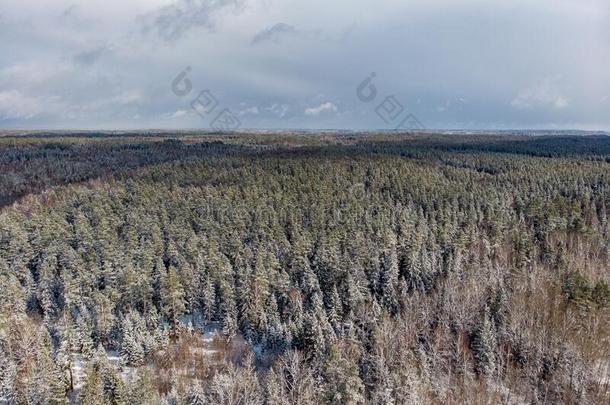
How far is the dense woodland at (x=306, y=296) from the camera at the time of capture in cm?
4497

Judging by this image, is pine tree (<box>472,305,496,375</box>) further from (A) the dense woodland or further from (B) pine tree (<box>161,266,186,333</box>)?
(B) pine tree (<box>161,266,186,333</box>)

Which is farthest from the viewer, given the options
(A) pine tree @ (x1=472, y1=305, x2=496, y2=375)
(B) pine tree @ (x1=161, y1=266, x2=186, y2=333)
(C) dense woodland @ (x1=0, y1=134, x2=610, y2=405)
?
(B) pine tree @ (x1=161, y1=266, x2=186, y2=333)

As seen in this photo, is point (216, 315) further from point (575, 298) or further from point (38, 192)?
point (38, 192)

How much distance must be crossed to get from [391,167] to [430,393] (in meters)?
103

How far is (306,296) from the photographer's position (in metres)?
65.9

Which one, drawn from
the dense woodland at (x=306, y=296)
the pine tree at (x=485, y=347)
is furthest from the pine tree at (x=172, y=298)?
the pine tree at (x=485, y=347)

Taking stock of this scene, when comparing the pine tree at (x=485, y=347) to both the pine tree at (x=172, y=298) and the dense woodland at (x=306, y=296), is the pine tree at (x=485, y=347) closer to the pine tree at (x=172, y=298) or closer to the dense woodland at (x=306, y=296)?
the dense woodland at (x=306, y=296)

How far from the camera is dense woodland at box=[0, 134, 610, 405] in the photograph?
148 ft

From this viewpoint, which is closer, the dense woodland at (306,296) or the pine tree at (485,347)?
the dense woodland at (306,296)

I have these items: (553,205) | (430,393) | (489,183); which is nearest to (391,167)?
(489,183)

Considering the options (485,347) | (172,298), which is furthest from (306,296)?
(485,347)

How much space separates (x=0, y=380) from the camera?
4606 centimetres

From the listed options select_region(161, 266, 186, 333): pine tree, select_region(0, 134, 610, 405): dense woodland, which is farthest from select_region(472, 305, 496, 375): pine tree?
select_region(161, 266, 186, 333): pine tree

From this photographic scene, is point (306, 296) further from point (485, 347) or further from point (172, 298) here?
point (485, 347)
